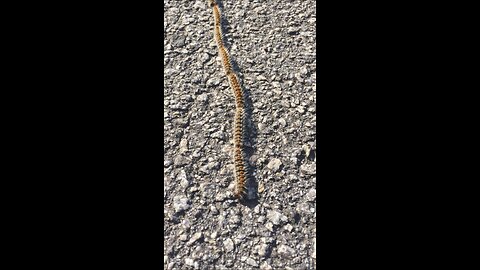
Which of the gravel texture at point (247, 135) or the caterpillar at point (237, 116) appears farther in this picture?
the caterpillar at point (237, 116)

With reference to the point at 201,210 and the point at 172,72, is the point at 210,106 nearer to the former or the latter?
the point at 172,72

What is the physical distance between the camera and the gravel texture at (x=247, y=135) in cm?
278

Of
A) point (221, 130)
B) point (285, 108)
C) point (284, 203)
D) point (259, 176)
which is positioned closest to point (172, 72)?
point (221, 130)

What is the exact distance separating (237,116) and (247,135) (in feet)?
0.67

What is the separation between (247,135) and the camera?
11.2 ft

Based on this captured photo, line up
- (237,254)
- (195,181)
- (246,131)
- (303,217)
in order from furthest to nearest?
(246,131) → (195,181) → (303,217) → (237,254)

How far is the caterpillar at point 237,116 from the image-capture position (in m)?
3.04

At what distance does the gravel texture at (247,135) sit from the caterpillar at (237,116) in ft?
0.23

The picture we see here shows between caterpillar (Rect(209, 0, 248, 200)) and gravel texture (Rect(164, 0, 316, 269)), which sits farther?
caterpillar (Rect(209, 0, 248, 200))

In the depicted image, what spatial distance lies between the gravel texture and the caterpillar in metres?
0.07

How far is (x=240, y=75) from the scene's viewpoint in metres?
3.95

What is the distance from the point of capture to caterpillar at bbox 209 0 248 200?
304cm

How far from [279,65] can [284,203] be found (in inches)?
64.9

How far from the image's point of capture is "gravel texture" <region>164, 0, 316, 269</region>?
278cm
